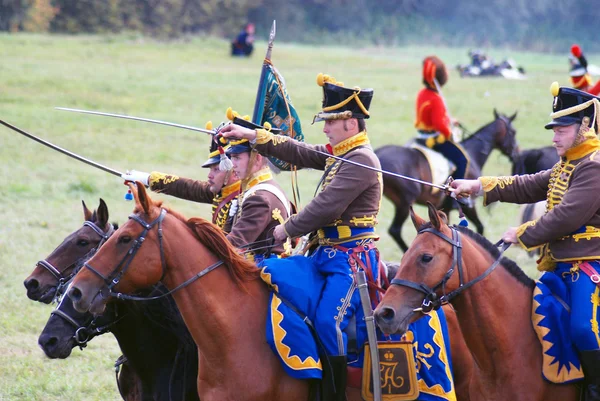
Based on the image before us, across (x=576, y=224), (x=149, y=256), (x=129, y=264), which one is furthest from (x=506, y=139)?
(x=129, y=264)

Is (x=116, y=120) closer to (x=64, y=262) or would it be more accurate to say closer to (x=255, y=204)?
(x=64, y=262)

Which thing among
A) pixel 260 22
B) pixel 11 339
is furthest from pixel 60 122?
pixel 260 22

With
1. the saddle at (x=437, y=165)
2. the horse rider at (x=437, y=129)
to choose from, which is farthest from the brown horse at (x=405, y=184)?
the horse rider at (x=437, y=129)

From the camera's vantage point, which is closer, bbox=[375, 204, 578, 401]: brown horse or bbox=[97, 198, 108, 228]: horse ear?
bbox=[375, 204, 578, 401]: brown horse

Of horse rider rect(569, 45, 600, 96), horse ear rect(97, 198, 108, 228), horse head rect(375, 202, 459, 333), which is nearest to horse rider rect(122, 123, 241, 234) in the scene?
horse ear rect(97, 198, 108, 228)

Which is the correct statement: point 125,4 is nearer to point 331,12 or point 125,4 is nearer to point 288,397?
point 331,12

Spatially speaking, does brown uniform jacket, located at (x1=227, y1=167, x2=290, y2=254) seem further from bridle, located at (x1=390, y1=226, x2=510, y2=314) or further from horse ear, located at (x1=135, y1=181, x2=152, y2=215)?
bridle, located at (x1=390, y1=226, x2=510, y2=314)

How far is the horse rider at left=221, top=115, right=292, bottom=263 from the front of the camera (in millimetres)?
6121

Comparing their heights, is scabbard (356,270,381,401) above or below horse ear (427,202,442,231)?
below

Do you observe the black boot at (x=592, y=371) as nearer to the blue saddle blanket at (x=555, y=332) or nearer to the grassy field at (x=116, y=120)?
the blue saddle blanket at (x=555, y=332)

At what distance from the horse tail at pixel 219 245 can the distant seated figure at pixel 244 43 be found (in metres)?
31.2

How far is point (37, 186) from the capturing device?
16.4m

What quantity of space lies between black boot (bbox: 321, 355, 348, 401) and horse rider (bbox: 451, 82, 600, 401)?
47.4 inches

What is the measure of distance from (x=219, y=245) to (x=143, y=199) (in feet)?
1.89
